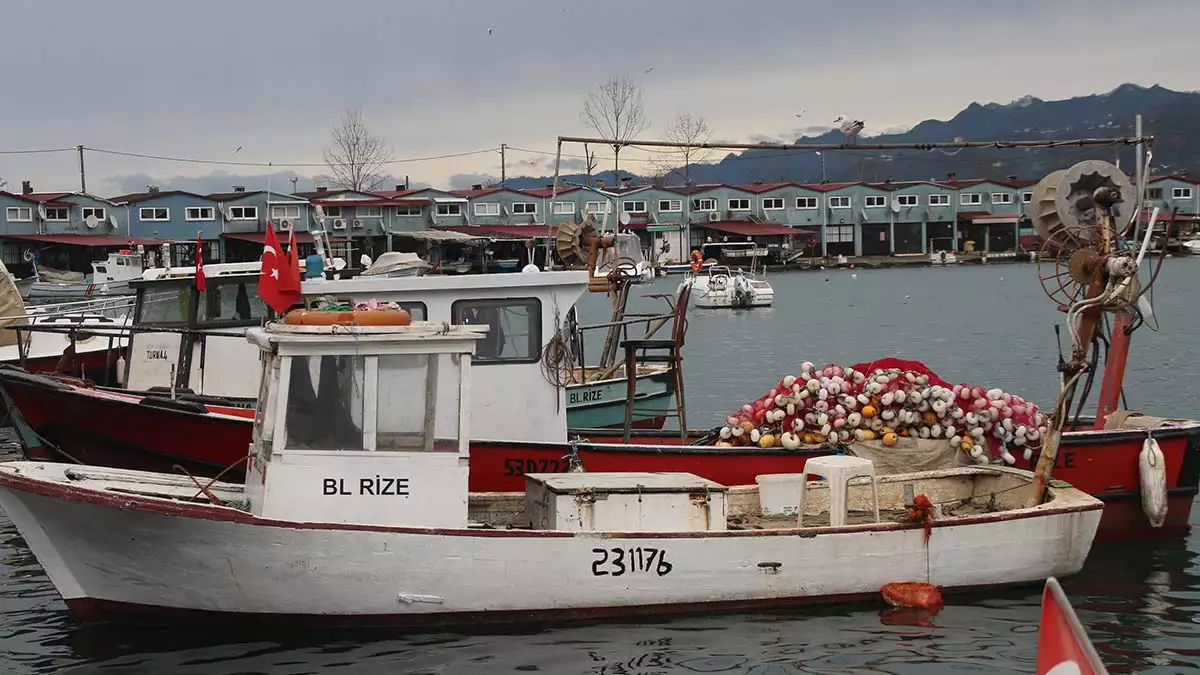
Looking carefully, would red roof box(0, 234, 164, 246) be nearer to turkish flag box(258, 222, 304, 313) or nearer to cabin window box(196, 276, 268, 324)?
cabin window box(196, 276, 268, 324)

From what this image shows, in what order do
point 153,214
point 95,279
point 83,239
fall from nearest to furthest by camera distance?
1. point 95,279
2. point 83,239
3. point 153,214

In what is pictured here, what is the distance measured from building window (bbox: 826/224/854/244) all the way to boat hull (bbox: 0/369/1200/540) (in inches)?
3300

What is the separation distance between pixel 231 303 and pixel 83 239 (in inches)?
2394

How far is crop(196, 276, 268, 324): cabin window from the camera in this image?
15336 millimetres

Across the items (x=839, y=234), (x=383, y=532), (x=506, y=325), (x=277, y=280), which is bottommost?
(x=383, y=532)

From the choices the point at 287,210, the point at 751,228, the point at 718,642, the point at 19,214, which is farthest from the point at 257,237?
the point at 718,642

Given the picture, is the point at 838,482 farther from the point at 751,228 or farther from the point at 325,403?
the point at 751,228

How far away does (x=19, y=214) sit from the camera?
7156 centimetres

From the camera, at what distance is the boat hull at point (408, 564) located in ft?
29.9

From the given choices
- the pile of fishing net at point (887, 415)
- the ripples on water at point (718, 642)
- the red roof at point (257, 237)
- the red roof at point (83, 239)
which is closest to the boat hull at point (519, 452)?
the pile of fishing net at point (887, 415)

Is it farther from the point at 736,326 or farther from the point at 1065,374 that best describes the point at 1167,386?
the point at 736,326

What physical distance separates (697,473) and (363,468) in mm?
3674

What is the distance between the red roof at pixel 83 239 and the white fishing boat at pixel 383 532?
62596 millimetres

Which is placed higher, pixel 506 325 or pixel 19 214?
pixel 19 214
